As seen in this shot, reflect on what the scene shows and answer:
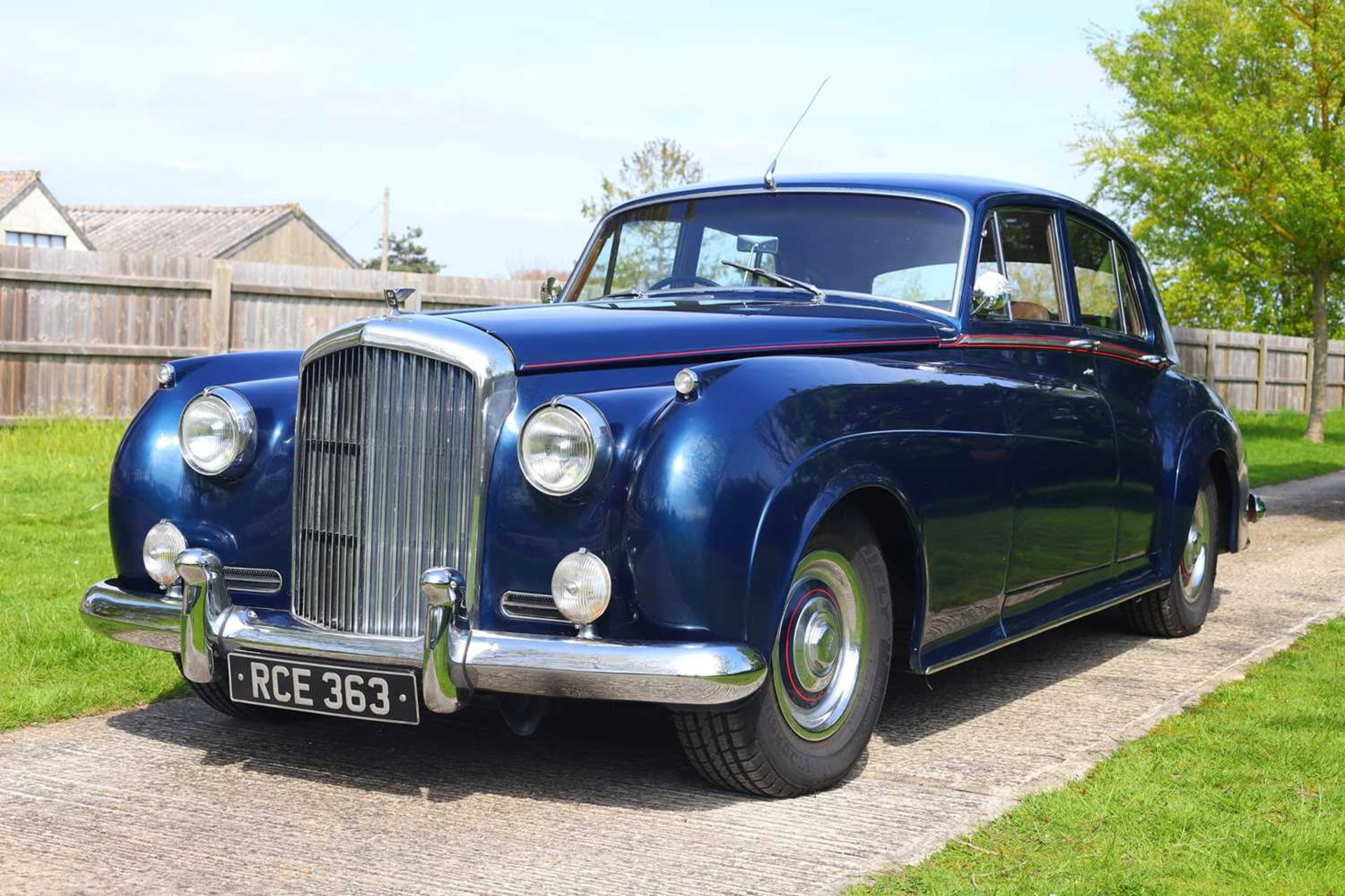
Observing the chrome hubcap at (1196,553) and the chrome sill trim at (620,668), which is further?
the chrome hubcap at (1196,553)

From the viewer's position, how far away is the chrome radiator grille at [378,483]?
12.6ft

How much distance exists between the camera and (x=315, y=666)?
3.82 m

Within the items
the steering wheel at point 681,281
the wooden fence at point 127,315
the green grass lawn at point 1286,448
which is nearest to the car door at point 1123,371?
the steering wheel at point 681,281

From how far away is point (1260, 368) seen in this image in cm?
2623

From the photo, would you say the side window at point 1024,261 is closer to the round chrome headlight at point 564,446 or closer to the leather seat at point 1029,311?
the leather seat at point 1029,311

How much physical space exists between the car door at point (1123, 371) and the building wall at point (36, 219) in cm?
4122

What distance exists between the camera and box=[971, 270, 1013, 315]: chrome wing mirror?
16.2ft

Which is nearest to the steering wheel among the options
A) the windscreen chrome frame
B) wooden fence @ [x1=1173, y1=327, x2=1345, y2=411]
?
the windscreen chrome frame

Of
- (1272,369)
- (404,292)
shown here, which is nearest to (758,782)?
(404,292)

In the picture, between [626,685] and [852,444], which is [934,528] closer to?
[852,444]

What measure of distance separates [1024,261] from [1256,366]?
74.5 feet

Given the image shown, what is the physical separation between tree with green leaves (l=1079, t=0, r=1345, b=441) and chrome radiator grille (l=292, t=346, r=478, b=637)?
1894cm

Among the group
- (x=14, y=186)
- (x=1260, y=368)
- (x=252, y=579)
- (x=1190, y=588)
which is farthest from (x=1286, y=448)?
(x=14, y=186)

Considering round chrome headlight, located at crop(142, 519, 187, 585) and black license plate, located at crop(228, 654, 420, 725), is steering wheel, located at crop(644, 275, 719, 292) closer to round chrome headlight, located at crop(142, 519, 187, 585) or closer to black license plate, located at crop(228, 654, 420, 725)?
round chrome headlight, located at crop(142, 519, 187, 585)
